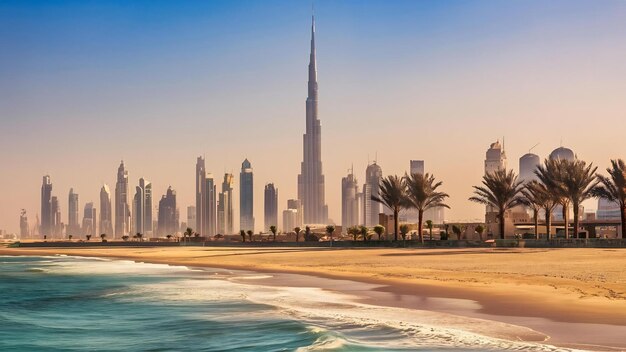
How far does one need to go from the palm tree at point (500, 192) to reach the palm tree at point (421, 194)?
4385 millimetres

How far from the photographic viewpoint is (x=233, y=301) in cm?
2627

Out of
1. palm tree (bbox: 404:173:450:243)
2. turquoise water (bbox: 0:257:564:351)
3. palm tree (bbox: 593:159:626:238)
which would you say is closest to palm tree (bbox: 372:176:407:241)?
palm tree (bbox: 404:173:450:243)

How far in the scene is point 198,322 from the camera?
20750 millimetres

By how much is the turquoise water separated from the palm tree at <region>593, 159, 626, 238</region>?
1530 inches

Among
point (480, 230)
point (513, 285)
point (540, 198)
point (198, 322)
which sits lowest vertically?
point (198, 322)

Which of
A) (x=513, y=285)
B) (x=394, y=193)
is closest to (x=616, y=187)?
(x=394, y=193)

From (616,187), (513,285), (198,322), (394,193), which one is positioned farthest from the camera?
(394,193)

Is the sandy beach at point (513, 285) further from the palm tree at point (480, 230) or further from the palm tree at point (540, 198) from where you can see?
the palm tree at point (480, 230)

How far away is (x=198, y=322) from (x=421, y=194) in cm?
5331

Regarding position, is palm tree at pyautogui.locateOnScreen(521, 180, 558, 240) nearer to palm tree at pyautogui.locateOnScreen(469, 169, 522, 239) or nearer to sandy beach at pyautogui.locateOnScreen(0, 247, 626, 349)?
palm tree at pyautogui.locateOnScreen(469, 169, 522, 239)

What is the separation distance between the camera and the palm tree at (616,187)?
6180cm

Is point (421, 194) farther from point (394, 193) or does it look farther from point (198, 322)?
point (198, 322)

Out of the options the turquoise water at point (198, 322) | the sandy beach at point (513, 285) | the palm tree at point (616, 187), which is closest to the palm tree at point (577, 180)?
the palm tree at point (616, 187)

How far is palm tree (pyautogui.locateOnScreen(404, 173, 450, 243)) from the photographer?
238 feet
